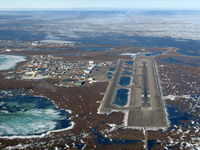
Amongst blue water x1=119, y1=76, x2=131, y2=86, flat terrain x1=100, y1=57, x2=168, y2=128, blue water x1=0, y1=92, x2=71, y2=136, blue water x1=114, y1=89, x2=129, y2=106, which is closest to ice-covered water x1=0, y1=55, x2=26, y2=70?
blue water x1=0, y1=92, x2=71, y2=136

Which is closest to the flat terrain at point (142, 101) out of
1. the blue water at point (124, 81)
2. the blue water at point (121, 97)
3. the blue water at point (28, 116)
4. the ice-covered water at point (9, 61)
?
the blue water at point (121, 97)

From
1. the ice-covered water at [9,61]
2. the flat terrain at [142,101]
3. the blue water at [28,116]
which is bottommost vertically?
the blue water at [28,116]

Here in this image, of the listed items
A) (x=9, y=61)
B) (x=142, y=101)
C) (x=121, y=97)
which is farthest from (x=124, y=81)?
(x=9, y=61)

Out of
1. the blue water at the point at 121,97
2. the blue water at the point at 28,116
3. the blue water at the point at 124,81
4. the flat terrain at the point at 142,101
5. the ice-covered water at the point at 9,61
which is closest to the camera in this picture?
the blue water at the point at 28,116

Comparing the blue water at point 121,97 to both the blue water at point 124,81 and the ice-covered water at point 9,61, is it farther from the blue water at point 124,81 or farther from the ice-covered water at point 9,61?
the ice-covered water at point 9,61

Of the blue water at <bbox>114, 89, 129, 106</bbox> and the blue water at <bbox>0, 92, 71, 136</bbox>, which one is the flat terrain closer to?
the blue water at <bbox>114, 89, 129, 106</bbox>

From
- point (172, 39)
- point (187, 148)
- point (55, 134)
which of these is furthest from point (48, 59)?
point (172, 39)
